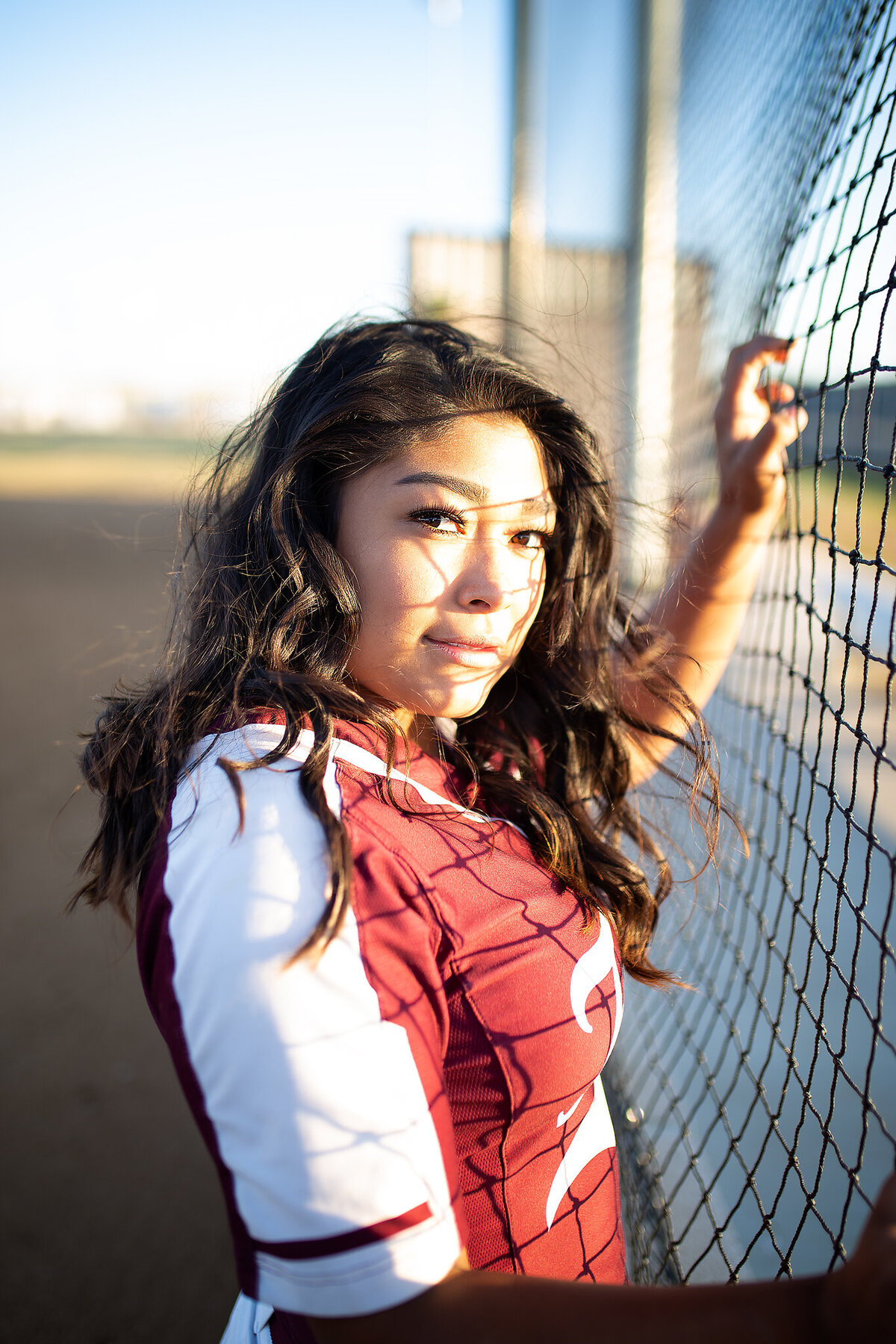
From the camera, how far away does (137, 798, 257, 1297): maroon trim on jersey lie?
76 cm

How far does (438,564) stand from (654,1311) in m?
0.83

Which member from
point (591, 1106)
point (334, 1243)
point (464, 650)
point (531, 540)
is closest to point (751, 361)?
point (531, 540)

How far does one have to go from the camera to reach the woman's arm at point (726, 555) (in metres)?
1.67

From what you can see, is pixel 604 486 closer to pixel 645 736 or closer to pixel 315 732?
pixel 645 736

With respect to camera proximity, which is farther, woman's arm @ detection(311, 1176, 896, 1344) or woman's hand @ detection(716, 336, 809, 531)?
woman's hand @ detection(716, 336, 809, 531)

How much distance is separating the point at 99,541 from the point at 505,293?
35.9 feet

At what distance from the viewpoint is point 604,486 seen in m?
1.56

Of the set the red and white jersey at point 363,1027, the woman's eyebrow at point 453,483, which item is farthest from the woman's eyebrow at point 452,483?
the red and white jersey at point 363,1027

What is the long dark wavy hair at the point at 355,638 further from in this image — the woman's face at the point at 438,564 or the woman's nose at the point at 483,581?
the woman's nose at the point at 483,581

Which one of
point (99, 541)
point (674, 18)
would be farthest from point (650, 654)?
point (99, 541)

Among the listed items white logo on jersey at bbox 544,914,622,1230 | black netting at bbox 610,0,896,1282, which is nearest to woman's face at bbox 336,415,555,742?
white logo on jersey at bbox 544,914,622,1230

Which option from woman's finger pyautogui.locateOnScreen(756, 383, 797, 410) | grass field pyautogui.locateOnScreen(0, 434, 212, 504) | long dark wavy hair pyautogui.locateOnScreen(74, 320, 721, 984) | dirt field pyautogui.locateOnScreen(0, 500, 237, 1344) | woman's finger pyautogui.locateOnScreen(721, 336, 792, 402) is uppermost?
woman's finger pyautogui.locateOnScreen(721, 336, 792, 402)

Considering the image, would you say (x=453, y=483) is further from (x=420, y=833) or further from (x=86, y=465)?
(x=86, y=465)

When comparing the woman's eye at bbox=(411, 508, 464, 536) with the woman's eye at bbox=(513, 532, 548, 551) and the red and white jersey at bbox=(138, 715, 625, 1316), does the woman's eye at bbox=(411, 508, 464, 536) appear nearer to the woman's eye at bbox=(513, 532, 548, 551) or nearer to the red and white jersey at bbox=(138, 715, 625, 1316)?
the woman's eye at bbox=(513, 532, 548, 551)
